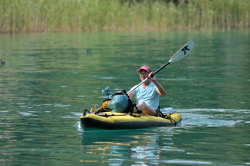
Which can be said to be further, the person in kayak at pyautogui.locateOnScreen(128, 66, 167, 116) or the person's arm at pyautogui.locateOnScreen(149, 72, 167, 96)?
the person in kayak at pyautogui.locateOnScreen(128, 66, 167, 116)

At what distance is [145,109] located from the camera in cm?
852

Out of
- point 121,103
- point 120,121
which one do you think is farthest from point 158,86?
point 120,121

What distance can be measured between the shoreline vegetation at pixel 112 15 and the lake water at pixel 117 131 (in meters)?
14.2

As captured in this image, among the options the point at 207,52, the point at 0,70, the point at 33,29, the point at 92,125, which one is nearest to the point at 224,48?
the point at 207,52

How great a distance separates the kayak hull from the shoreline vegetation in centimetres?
2714

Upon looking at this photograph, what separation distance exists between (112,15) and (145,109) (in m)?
29.7

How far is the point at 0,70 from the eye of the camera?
17.8m

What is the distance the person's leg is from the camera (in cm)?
835

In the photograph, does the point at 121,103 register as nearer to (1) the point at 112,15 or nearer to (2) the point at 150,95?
(2) the point at 150,95

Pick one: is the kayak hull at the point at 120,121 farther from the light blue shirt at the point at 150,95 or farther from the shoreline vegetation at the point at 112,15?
the shoreline vegetation at the point at 112,15

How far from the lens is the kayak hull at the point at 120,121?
308 inches

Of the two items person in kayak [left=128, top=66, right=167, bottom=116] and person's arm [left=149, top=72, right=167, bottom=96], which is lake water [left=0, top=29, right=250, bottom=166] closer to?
person in kayak [left=128, top=66, right=167, bottom=116]

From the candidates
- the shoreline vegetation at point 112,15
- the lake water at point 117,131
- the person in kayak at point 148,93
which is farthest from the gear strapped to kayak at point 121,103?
the shoreline vegetation at point 112,15

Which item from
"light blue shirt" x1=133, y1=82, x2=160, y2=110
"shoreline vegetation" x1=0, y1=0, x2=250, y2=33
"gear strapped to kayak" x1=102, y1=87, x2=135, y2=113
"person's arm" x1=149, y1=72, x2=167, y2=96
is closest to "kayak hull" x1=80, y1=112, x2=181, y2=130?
"gear strapped to kayak" x1=102, y1=87, x2=135, y2=113
